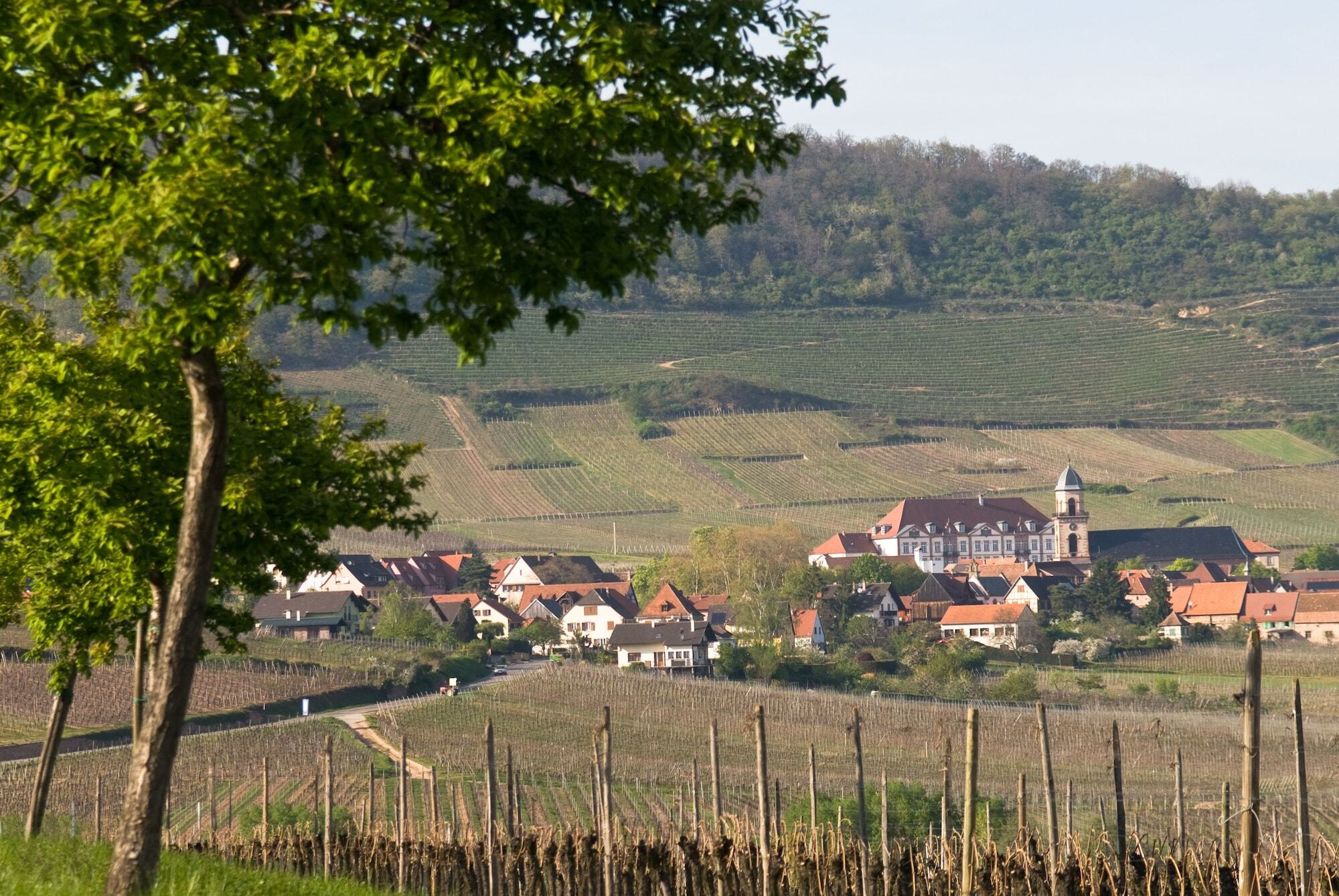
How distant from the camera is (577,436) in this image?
192 metres

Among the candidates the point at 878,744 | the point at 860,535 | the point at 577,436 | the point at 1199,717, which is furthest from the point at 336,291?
the point at 577,436

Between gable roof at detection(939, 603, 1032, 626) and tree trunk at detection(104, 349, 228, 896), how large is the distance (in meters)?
103

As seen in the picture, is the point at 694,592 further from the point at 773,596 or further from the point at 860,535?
the point at 860,535

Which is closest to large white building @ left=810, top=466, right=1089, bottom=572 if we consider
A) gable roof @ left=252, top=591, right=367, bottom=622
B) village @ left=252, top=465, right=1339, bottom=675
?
village @ left=252, top=465, right=1339, bottom=675

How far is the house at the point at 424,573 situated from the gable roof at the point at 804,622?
31961 mm

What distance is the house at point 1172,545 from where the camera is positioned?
15225 centimetres

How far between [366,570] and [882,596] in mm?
37926

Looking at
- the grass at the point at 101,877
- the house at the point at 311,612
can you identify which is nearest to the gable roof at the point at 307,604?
the house at the point at 311,612

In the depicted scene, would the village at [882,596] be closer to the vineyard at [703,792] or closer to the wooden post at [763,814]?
the vineyard at [703,792]

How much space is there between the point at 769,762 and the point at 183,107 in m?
47.1

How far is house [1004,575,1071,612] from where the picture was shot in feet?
400

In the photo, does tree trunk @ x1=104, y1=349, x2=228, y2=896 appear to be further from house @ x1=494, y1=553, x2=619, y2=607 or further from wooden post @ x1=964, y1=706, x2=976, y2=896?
house @ x1=494, y1=553, x2=619, y2=607

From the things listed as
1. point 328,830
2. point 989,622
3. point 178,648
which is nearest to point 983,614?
point 989,622

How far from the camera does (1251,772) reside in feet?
33.4
